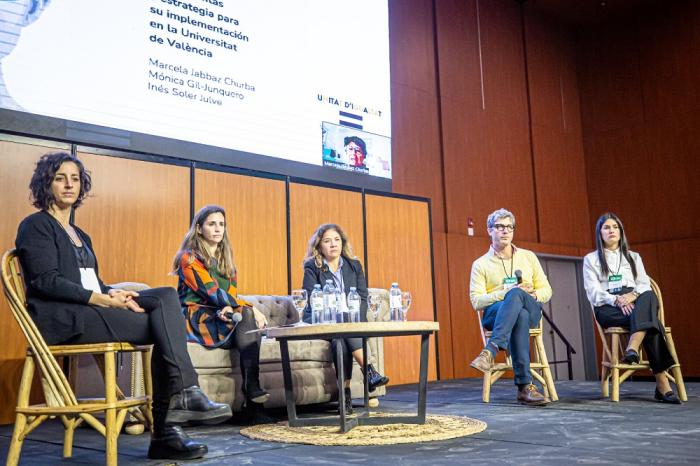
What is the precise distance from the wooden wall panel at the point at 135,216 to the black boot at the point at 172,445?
6.91 feet

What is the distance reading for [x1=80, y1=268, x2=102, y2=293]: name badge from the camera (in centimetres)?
228

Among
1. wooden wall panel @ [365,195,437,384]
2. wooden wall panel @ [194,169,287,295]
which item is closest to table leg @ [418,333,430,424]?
wooden wall panel @ [194,169,287,295]

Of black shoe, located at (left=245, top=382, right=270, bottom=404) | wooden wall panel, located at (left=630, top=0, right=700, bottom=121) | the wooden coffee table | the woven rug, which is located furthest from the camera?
wooden wall panel, located at (left=630, top=0, right=700, bottom=121)

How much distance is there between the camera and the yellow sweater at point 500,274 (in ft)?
13.3

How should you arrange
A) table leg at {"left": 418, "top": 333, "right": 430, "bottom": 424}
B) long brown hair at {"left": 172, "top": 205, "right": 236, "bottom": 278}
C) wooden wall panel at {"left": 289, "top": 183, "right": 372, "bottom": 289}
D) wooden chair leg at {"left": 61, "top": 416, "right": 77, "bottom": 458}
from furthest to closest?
1. wooden wall panel at {"left": 289, "top": 183, "right": 372, "bottom": 289}
2. long brown hair at {"left": 172, "top": 205, "right": 236, "bottom": 278}
3. table leg at {"left": 418, "top": 333, "right": 430, "bottom": 424}
4. wooden chair leg at {"left": 61, "top": 416, "right": 77, "bottom": 458}

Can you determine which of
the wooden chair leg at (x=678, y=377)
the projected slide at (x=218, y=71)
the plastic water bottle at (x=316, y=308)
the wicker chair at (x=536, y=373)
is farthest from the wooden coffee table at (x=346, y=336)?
the projected slide at (x=218, y=71)

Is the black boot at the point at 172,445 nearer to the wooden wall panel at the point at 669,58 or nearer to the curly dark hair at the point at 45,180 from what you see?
the curly dark hair at the point at 45,180

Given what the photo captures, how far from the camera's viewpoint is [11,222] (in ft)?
12.5

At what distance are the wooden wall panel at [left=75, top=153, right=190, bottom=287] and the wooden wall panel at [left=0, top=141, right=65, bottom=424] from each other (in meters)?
0.33

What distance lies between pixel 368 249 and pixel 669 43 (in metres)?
5.17

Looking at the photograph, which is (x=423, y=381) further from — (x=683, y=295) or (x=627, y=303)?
(x=683, y=295)

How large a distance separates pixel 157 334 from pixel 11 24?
2.61 m

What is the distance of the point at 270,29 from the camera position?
5.15 metres

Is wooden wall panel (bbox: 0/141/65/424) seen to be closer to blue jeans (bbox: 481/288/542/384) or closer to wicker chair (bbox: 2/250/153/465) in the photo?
wicker chair (bbox: 2/250/153/465)
